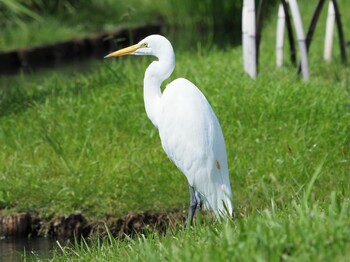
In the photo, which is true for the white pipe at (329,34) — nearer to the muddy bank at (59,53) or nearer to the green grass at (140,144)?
the green grass at (140,144)

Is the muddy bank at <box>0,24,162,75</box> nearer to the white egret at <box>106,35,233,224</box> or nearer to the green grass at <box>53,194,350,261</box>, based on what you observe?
the white egret at <box>106,35,233,224</box>

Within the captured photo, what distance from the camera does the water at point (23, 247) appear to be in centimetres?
687

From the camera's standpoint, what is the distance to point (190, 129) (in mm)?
6324

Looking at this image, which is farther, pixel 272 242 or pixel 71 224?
pixel 71 224

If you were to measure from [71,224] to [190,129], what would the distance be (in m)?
1.45

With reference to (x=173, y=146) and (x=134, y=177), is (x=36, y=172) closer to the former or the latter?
(x=134, y=177)

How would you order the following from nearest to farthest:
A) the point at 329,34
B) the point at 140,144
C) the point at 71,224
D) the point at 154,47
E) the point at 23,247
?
1. the point at 154,47
2. the point at 23,247
3. the point at 71,224
4. the point at 140,144
5. the point at 329,34

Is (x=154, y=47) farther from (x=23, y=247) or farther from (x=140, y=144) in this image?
(x=140, y=144)

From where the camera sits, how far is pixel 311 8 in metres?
18.0

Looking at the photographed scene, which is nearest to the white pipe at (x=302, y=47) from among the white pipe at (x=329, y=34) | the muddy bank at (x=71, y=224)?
the white pipe at (x=329, y=34)

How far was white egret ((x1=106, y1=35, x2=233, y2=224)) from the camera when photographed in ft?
20.7

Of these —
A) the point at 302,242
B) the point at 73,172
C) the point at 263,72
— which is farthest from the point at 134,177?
the point at 302,242

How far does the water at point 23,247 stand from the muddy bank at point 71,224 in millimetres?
59

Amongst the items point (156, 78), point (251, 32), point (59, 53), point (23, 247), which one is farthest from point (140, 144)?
point (59, 53)
